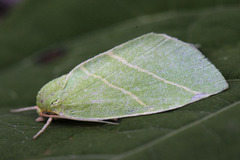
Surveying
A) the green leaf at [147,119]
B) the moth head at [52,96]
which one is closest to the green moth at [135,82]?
the moth head at [52,96]

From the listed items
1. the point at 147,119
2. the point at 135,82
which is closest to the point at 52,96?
the point at 135,82

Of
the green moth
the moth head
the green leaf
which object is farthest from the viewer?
the moth head

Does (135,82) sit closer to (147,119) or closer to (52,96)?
(147,119)

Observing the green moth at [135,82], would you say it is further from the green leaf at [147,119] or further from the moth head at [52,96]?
the green leaf at [147,119]

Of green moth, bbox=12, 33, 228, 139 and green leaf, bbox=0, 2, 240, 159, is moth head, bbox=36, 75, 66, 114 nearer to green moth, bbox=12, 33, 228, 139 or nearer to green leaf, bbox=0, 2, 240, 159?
green moth, bbox=12, 33, 228, 139

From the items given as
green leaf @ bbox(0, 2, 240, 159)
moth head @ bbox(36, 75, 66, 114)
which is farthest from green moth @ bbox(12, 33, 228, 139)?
green leaf @ bbox(0, 2, 240, 159)

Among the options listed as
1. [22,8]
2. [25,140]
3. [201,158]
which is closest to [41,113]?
[25,140]

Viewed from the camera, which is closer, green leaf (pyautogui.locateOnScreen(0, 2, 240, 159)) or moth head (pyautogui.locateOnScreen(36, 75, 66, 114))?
green leaf (pyautogui.locateOnScreen(0, 2, 240, 159))

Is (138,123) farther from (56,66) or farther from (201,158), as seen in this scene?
(56,66)
